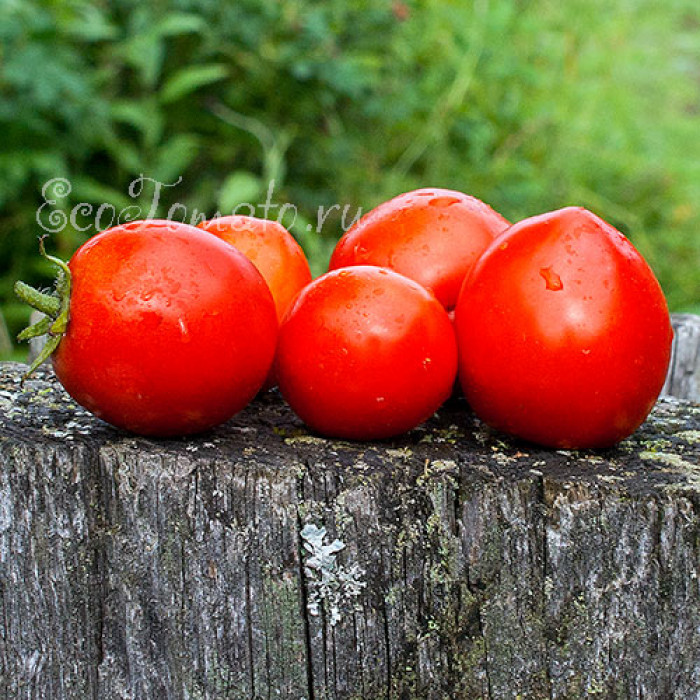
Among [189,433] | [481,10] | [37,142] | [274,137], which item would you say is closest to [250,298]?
[189,433]

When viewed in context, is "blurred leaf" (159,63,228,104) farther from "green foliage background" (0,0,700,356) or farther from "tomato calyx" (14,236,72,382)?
"tomato calyx" (14,236,72,382)

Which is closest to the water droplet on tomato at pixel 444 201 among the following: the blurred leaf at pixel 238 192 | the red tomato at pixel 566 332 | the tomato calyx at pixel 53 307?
the red tomato at pixel 566 332

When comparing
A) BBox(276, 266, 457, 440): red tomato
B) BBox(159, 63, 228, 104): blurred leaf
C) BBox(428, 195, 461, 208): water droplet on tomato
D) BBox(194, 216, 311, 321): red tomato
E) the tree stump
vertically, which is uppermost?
BBox(159, 63, 228, 104): blurred leaf

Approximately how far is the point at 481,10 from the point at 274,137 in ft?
3.49

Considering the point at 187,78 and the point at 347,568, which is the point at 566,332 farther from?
the point at 187,78

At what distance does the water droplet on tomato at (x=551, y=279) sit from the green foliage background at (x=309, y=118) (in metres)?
1.89

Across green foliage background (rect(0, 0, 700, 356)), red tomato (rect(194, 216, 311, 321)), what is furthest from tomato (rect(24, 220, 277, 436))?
green foliage background (rect(0, 0, 700, 356))

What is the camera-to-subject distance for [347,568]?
1192 millimetres

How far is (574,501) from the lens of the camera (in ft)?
3.77

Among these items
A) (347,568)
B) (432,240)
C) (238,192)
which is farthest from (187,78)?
(347,568)

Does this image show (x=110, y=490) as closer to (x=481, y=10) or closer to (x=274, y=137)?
(x=274, y=137)

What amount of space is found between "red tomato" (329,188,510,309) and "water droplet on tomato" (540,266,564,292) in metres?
0.19

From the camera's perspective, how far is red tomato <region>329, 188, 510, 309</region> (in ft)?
4.65

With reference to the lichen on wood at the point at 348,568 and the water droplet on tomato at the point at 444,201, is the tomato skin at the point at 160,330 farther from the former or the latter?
the water droplet on tomato at the point at 444,201
